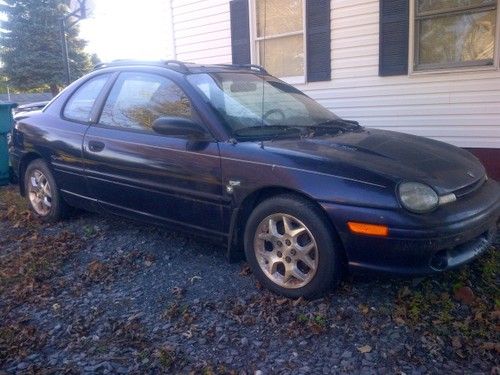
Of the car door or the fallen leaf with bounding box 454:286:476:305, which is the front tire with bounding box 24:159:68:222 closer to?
the car door

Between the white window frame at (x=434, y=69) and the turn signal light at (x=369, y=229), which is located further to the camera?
the white window frame at (x=434, y=69)

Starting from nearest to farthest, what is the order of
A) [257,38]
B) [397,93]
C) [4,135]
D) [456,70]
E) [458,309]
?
[458,309] → [456,70] → [397,93] → [4,135] → [257,38]

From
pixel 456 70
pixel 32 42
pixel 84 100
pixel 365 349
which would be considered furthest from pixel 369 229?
pixel 32 42

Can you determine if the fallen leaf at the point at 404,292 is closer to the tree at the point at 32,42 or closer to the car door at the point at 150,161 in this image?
the car door at the point at 150,161

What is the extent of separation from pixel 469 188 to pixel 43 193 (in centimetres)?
408

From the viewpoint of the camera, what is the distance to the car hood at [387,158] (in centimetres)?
303

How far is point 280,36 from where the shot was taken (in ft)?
24.8

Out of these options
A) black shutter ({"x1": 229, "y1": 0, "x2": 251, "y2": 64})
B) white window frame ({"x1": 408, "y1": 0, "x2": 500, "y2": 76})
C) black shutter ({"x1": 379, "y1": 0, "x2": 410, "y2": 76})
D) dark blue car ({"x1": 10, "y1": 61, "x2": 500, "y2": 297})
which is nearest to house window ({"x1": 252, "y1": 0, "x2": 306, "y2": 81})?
black shutter ({"x1": 229, "y1": 0, "x2": 251, "y2": 64})

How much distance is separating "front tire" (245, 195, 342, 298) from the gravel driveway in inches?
5.3

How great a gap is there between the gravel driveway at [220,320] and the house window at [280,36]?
4.22 m

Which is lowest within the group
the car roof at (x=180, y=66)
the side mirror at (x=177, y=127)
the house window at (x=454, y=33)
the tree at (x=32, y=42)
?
the side mirror at (x=177, y=127)

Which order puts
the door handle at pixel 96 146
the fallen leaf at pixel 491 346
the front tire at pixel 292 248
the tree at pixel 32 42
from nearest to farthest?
the fallen leaf at pixel 491 346, the front tire at pixel 292 248, the door handle at pixel 96 146, the tree at pixel 32 42

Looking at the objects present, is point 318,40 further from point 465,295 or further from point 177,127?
point 465,295

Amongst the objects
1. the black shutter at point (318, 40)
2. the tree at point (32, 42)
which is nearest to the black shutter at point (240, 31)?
the black shutter at point (318, 40)
